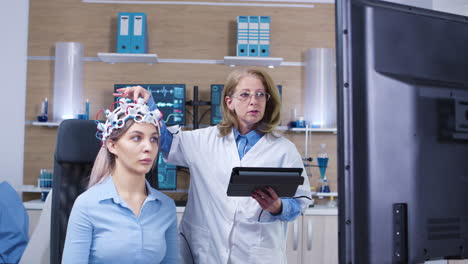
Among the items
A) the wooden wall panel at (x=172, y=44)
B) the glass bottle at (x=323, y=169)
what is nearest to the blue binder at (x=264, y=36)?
the wooden wall panel at (x=172, y=44)

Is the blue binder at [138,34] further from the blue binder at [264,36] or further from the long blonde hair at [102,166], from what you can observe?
the long blonde hair at [102,166]

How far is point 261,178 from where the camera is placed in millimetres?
1071

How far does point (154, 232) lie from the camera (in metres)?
1.27

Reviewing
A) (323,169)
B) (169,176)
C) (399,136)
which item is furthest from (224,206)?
(323,169)

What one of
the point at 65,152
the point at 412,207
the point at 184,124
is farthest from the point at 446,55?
the point at 184,124

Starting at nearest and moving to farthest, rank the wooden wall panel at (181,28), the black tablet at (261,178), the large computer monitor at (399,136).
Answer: the large computer monitor at (399,136)
the black tablet at (261,178)
the wooden wall panel at (181,28)

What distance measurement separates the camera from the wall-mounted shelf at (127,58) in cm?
338

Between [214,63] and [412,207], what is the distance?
3.16 meters

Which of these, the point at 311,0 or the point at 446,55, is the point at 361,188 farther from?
the point at 311,0

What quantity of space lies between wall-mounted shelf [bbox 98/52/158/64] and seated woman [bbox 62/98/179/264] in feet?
6.88

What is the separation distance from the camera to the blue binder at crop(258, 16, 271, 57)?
3.42 m

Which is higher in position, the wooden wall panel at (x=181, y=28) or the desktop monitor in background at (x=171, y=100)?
the wooden wall panel at (x=181, y=28)

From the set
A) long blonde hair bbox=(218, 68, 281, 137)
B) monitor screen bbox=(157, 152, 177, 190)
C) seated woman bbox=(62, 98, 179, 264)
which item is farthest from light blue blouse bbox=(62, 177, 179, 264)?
monitor screen bbox=(157, 152, 177, 190)

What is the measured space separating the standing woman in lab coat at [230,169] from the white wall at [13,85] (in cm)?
256
